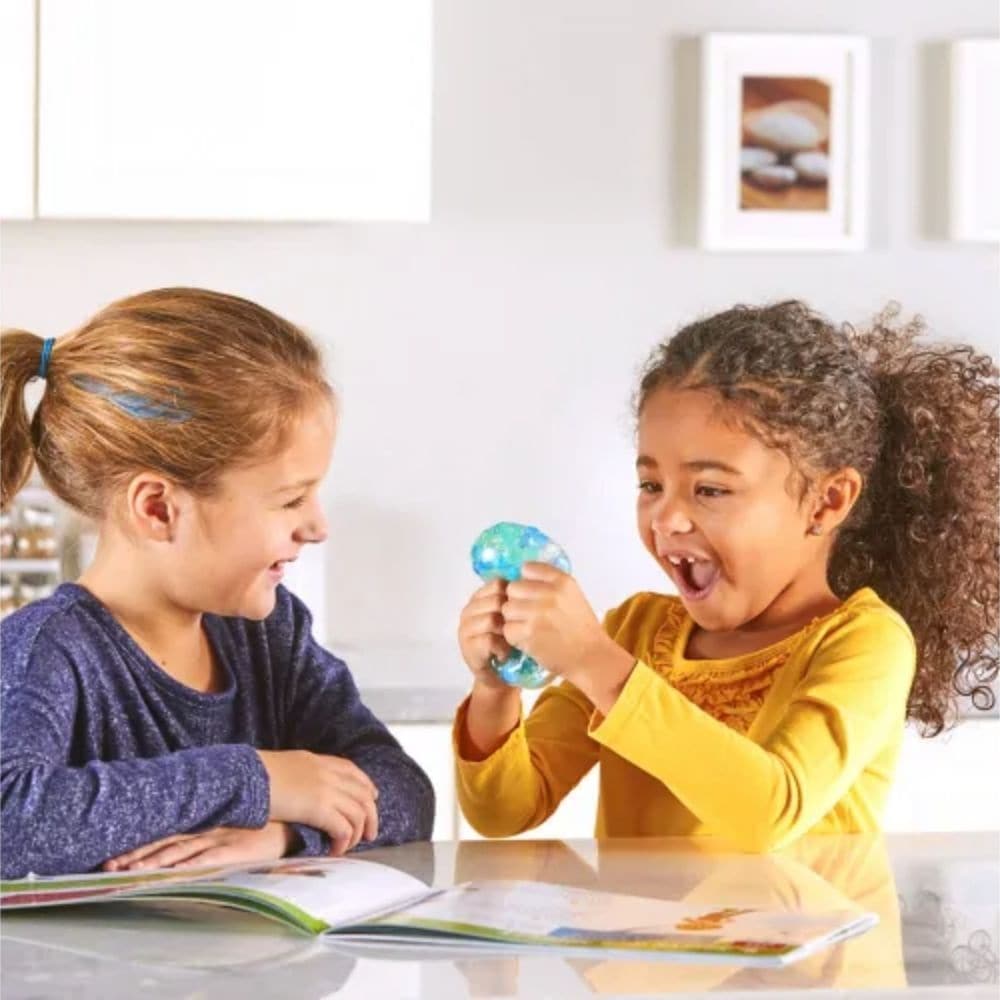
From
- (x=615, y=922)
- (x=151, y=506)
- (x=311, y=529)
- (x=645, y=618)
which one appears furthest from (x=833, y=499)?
(x=615, y=922)

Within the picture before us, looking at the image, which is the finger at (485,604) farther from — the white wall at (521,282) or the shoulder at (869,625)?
the white wall at (521,282)

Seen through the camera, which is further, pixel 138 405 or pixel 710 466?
pixel 710 466

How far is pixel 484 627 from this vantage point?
1.65 m

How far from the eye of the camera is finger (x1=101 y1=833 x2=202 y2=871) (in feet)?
4.60

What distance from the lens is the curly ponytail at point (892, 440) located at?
5.96ft

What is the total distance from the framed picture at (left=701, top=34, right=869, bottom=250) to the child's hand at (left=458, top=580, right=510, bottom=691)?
191 cm

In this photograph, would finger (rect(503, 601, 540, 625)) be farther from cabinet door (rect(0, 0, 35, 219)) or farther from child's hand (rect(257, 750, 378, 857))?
cabinet door (rect(0, 0, 35, 219))

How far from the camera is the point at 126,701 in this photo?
157cm

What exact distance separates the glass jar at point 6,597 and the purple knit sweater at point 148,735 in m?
1.43

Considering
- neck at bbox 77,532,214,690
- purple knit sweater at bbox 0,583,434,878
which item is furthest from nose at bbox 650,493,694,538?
neck at bbox 77,532,214,690

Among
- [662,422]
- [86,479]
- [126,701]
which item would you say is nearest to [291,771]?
[126,701]

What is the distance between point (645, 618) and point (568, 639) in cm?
37

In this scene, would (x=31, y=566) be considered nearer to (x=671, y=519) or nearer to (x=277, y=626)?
(x=277, y=626)

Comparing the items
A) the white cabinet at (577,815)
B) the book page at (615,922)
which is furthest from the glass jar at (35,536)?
the book page at (615,922)
